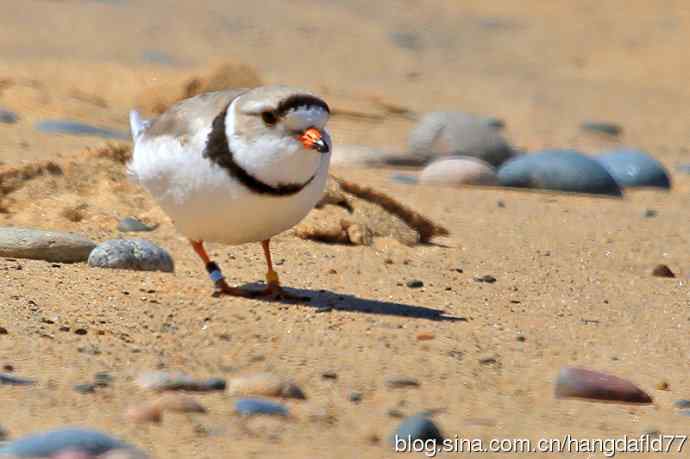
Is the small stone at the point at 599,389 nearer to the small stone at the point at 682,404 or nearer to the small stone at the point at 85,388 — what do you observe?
the small stone at the point at 682,404

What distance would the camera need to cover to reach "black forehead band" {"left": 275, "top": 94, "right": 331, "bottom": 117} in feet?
16.2

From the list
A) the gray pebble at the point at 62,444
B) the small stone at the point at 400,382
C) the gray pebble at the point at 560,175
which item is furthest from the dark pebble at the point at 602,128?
the gray pebble at the point at 62,444

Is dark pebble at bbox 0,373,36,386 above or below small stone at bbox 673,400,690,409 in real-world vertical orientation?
above

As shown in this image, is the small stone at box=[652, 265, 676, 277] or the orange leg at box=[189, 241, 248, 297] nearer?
the orange leg at box=[189, 241, 248, 297]

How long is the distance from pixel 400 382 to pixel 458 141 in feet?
20.0

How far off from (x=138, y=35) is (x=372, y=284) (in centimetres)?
889

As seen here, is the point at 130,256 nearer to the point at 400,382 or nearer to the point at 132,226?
the point at 132,226

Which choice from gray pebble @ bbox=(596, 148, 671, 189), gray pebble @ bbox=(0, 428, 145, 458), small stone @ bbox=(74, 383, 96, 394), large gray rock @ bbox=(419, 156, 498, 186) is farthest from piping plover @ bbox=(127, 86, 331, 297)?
gray pebble @ bbox=(596, 148, 671, 189)

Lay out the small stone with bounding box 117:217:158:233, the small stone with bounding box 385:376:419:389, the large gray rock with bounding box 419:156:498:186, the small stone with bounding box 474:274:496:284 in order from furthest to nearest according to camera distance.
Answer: the large gray rock with bounding box 419:156:498:186 < the small stone with bounding box 117:217:158:233 < the small stone with bounding box 474:274:496:284 < the small stone with bounding box 385:376:419:389

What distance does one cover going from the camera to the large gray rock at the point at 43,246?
580cm

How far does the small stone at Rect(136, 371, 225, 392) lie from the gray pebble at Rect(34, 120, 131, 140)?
5.05 m

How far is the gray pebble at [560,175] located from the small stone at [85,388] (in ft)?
17.8

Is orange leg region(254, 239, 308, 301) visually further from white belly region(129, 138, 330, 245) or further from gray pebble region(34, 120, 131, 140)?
gray pebble region(34, 120, 131, 140)

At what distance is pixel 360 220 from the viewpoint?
678 cm
